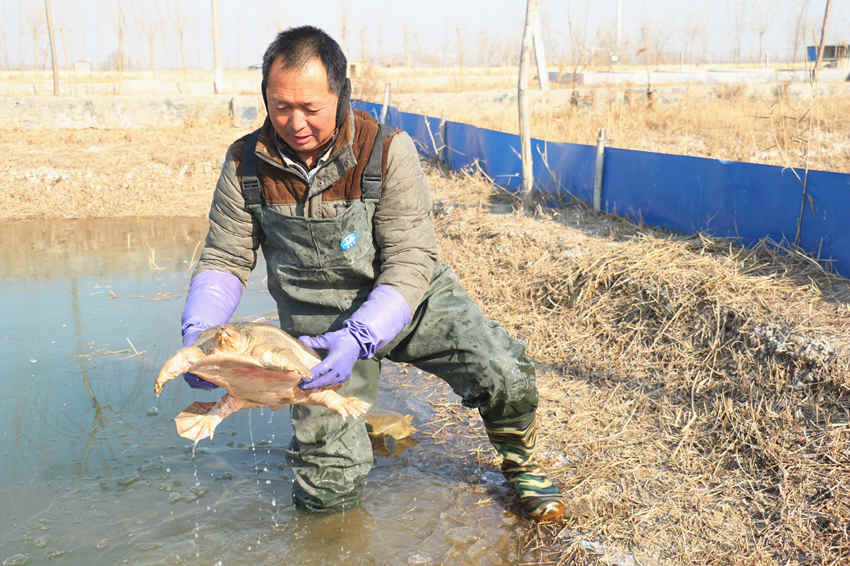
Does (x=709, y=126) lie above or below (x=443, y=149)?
above

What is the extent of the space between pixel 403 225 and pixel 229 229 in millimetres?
684

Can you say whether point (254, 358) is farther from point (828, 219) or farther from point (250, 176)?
point (828, 219)

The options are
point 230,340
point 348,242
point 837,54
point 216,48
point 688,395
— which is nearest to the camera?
point 230,340

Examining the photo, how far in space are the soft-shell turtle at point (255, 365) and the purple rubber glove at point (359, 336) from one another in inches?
2.1

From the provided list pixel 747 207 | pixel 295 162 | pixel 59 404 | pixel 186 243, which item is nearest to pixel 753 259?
pixel 747 207

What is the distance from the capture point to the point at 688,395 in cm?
385

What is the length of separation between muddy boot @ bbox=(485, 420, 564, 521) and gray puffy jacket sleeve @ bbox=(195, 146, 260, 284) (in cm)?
130

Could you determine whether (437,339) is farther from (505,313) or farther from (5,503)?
(505,313)

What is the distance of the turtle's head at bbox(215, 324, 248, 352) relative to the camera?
7.07 feet

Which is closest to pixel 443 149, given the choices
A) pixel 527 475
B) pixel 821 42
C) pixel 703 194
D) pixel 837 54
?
pixel 821 42

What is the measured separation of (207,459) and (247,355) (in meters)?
1.74

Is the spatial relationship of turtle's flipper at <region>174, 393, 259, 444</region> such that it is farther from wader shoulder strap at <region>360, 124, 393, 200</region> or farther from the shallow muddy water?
wader shoulder strap at <region>360, 124, 393, 200</region>

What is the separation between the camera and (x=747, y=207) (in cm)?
508

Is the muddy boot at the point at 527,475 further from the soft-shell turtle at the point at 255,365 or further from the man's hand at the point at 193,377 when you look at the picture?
the man's hand at the point at 193,377
